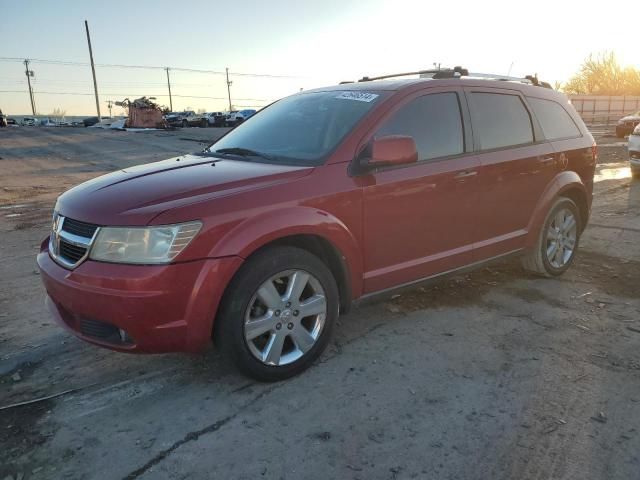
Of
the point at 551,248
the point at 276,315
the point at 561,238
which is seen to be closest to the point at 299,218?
the point at 276,315

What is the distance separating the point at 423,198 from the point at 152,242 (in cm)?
185

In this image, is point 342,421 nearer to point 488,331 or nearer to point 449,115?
point 488,331

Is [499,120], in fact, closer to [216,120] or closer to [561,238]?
[561,238]

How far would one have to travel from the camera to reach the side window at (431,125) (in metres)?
3.52

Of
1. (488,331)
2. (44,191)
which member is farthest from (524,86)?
(44,191)

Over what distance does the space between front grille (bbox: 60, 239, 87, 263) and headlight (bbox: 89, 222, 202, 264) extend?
11.0 inches

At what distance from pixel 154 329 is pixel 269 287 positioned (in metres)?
0.65

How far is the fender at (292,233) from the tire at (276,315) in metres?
0.12

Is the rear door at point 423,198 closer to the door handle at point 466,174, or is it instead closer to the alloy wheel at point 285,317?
the door handle at point 466,174

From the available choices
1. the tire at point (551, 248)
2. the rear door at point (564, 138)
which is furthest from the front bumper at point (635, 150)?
the tire at point (551, 248)

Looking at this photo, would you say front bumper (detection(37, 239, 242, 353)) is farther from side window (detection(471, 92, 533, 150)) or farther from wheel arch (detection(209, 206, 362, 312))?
side window (detection(471, 92, 533, 150))

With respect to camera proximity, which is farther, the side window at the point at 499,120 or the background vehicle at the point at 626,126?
the background vehicle at the point at 626,126

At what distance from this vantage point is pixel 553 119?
473 cm

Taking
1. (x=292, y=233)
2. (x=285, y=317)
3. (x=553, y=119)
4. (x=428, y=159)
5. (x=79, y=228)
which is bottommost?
(x=285, y=317)
